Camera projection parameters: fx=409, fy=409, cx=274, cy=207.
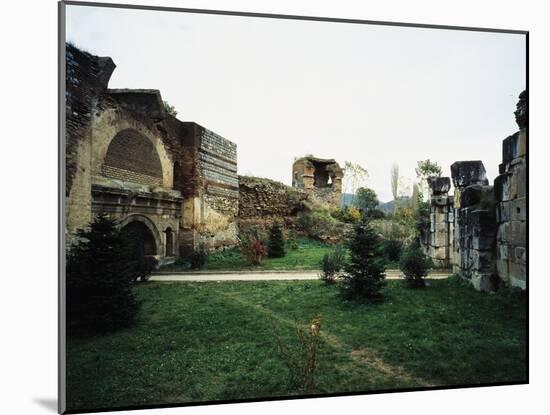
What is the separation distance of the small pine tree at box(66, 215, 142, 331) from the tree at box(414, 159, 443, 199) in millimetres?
4207

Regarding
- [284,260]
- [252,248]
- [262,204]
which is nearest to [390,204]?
[284,260]

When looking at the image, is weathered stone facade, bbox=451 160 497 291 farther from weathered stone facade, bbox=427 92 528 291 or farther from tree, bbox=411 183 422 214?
tree, bbox=411 183 422 214

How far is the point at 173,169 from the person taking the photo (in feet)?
18.7

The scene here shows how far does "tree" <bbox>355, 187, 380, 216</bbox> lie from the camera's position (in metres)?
5.89

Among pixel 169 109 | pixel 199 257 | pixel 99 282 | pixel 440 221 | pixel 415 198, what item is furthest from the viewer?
pixel 440 221

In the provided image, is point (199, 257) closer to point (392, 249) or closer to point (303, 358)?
point (303, 358)

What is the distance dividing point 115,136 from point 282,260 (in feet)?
9.19

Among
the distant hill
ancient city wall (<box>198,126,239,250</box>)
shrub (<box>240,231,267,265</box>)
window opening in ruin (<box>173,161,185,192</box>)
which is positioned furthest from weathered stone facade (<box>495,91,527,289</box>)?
window opening in ruin (<box>173,161,185,192</box>)

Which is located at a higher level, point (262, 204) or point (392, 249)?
point (262, 204)

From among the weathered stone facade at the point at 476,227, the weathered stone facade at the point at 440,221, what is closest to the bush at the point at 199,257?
the weathered stone facade at the point at 440,221

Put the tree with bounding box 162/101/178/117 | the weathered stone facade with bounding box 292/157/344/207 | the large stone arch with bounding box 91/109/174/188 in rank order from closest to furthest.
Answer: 1. the large stone arch with bounding box 91/109/174/188
2. the tree with bounding box 162/101/178/117
3. the weathered stone facade with bounding box 292/157/344/207

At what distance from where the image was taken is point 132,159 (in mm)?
5355

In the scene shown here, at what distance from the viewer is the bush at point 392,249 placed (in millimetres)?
6234

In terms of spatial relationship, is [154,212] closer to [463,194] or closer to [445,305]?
[445,305]
